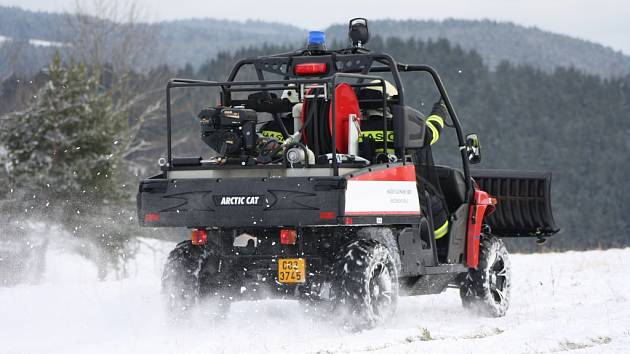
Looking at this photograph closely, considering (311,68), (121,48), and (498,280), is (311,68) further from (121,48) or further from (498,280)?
(121,48)

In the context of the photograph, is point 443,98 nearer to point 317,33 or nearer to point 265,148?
point 317,33

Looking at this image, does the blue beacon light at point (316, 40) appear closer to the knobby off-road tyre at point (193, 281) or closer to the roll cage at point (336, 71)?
the roll cage at point (336, 71)

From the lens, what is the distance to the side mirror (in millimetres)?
10766

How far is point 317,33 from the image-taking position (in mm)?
10367

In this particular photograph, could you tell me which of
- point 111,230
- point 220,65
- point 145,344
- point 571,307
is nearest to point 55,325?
point 145,344

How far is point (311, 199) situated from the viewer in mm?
8594

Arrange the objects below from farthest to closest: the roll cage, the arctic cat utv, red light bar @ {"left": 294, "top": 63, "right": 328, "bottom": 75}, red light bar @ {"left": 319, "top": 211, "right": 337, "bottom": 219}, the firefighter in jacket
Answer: red light bar @ {"left": 294, "top": 63, "right": 328, "bottom": 75}, the firefighter in jacket, the roll cage, the arctic cat utv, red light bar @ {"left": 319, "top": 211, "right": 337, "bottom": 219}

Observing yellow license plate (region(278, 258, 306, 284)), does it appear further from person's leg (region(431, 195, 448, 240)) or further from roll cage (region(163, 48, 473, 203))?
person's leg (region(431, 195, 448, 240))

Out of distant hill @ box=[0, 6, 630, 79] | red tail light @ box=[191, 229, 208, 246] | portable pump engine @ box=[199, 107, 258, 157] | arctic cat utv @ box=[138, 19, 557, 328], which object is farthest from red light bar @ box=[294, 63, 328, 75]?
distant hill @ box=[0, 6, 630, 79]

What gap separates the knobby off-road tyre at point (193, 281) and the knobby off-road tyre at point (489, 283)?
2654 millimetres

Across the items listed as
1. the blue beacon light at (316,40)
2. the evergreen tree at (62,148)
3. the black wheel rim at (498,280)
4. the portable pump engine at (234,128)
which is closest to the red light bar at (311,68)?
the blue beacon light at (316,40)

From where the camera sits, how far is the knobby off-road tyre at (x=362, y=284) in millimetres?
8789

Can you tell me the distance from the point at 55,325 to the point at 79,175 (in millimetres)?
17020

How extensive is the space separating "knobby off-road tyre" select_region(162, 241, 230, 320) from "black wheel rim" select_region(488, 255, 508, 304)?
9.60 feet
